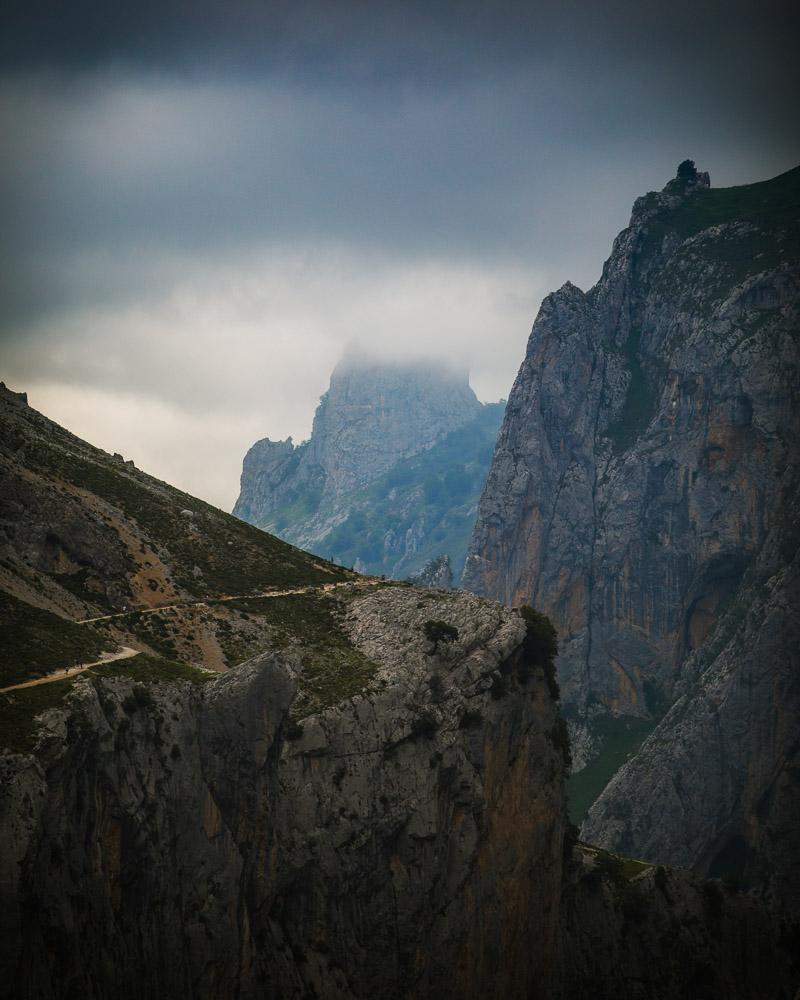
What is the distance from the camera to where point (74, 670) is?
6956 cm

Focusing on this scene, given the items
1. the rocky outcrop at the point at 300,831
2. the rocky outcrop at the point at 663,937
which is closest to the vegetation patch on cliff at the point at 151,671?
the rocky outcrop at the point at 300,831

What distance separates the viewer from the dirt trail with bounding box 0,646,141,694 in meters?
64.9

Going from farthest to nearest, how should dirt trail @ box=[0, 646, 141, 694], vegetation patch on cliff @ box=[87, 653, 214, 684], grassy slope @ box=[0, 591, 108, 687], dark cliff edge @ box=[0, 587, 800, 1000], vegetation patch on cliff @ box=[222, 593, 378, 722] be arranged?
vegetation patch on cliff @ box=[222, 593, 378, 722] < vegetation patch on cliff @ box=[87, 653, 214, 684] < grassy slope @ box=[0, 591, 108, 687] < dirt trail @ box=[0, 646, 141, 694] < dark cliff edge @ box=[0, 587, 800, 1000]

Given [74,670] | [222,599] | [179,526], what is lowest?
[74,670]

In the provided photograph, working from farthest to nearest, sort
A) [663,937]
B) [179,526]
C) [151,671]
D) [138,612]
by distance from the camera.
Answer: [663,937]
[179,526]
[138,612]
[151,671]

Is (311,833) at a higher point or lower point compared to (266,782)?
lower

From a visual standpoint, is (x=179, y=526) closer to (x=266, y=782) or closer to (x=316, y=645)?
(x=316, y=645)

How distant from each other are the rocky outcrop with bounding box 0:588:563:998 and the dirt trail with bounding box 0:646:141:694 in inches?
129

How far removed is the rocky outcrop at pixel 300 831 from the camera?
58.4 meters

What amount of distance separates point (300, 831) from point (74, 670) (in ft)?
58.6

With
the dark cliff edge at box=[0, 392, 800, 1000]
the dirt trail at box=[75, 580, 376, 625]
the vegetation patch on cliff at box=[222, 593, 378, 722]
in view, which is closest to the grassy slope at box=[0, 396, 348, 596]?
the dark cliff edge at box=[0, 392, 800, 1000]

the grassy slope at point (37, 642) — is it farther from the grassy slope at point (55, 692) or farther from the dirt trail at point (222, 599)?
the dirt trail at point (222, 599)

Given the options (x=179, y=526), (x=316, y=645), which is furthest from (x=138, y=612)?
(x=179, y=526)

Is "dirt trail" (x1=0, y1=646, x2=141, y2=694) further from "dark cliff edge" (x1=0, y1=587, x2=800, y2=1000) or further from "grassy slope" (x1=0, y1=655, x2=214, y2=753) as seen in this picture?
"dark cliff edge" (x1=0, y1=587, x2=800, y2=1000)
